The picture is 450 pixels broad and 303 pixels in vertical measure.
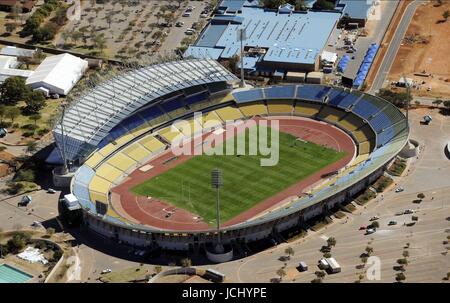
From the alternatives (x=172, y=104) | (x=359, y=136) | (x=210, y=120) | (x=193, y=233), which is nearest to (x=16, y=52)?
(x=172, y=104)

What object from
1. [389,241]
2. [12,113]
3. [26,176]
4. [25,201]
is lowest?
[389,241]

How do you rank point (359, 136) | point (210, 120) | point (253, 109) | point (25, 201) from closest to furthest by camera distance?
point (25, 201)
point (359, 136)
point (210, 120)
point (253, 109)

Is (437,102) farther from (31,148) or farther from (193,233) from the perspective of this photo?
(31,148)

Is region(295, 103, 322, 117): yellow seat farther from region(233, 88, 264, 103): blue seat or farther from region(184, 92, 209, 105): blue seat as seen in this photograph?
region(184, 92, 209, 105): blue seat

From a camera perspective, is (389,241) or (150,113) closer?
(389,241)

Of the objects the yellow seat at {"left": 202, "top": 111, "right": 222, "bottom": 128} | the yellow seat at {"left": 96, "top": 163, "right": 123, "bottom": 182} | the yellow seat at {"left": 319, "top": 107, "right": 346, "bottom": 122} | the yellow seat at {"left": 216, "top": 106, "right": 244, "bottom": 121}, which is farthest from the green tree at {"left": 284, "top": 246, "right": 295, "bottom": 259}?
the yellow seat at {"left": 216, "top": 106, "right": 244, "bottom": 121}

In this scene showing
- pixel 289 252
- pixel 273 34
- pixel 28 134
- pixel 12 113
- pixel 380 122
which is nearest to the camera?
pixel 289 252

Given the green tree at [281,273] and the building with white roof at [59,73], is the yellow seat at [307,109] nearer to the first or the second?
the building with white roof at [59,73]
